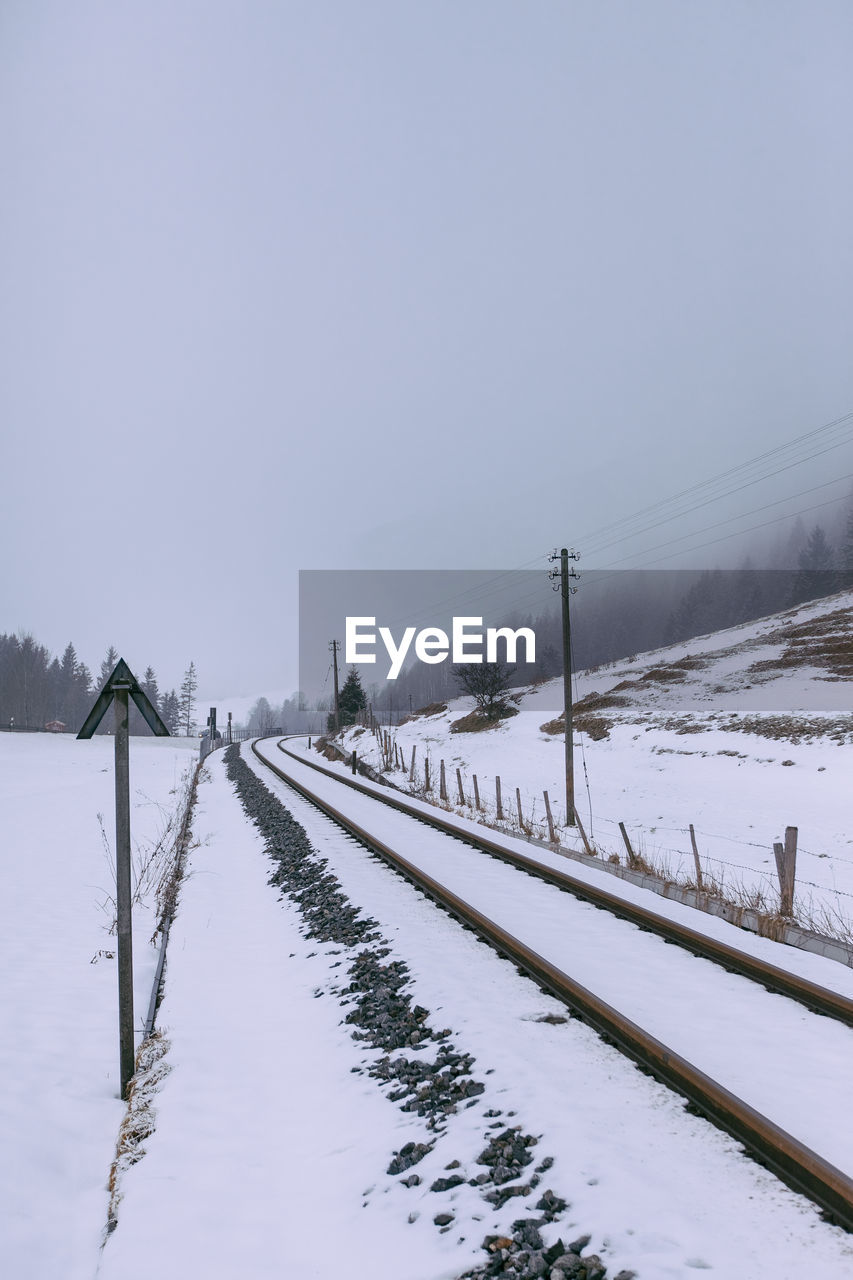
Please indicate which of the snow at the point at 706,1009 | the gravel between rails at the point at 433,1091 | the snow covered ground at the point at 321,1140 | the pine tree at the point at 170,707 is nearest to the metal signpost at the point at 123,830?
the snow covered ground at the point at 321,1140

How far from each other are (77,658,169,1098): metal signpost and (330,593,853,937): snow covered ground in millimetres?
7874

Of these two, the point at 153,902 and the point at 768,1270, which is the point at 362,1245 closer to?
the point at 768,1270

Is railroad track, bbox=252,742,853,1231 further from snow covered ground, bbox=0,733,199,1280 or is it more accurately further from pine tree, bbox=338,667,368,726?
pine tree, bbox=338,667,368,726

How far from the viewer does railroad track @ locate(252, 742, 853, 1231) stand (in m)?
3.54

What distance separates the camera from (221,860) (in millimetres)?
14492

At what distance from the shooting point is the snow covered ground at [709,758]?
17172 millimetres

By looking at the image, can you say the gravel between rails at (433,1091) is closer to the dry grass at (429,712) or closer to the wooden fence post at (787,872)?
the wooden fence post at (787,872)

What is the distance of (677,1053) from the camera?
5.06 metres

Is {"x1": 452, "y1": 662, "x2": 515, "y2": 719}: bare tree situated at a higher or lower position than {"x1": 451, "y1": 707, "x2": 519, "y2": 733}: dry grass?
higher

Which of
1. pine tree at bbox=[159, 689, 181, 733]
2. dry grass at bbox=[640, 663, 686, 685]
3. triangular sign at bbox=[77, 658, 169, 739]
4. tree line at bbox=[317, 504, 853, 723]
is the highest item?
tree line at bbox=[317, 504, 853, 723]

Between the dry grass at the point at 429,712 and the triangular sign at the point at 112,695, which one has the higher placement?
the triangular sign at the point at 112,695

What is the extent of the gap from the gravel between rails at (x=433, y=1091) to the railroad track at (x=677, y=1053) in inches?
43.4

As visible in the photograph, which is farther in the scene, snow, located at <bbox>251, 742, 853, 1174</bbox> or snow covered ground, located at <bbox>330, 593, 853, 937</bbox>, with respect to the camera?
snow covered ground, located at <bbox>330, 593, 853, 937</bbox>

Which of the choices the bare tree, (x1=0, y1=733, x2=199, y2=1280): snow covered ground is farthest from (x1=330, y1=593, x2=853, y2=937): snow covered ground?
(x1=0, y1=733, x2=199, y2=1280): snow covered ground
